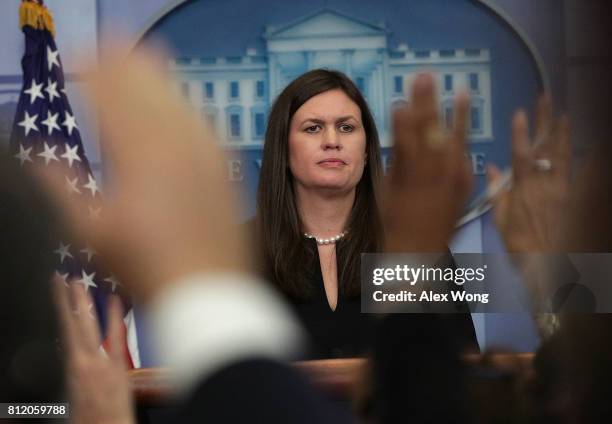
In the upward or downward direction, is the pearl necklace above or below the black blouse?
above

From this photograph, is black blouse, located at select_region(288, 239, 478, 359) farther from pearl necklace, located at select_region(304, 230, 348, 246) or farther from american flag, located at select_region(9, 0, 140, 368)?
american flag, located at select_region(9, 0, 140, 368)

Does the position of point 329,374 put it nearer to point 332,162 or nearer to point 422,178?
point 332,162

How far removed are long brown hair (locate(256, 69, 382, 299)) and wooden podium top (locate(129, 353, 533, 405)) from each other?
4.0 inches

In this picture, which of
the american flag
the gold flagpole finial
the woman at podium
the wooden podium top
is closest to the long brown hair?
the woman at podium

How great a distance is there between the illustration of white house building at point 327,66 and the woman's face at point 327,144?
0.34 ft

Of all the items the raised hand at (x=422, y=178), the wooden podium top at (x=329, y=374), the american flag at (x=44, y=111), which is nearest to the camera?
the raised hand at (x=422, y=178)

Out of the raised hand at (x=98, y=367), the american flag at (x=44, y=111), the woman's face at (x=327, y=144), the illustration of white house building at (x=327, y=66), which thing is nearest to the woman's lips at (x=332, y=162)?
the woman's face at (x=327, y=144)

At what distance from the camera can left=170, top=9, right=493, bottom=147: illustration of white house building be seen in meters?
1.09

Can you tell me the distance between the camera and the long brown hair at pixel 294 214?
865 mm

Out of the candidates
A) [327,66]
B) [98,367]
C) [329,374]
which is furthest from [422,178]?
[327,66]

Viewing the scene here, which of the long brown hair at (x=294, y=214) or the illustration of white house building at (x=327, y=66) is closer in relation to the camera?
the long brown hair at (x=294, y=214)

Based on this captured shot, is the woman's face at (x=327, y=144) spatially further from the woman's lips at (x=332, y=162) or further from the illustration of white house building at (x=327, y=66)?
the illustration of white house building at (x=327, y=66)

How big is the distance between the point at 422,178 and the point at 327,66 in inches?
32.6

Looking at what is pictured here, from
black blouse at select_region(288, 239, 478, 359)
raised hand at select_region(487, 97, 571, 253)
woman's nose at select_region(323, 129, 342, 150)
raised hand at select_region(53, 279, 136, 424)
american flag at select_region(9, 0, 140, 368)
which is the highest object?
american flag at select_region(9, 0, 140, 368)
